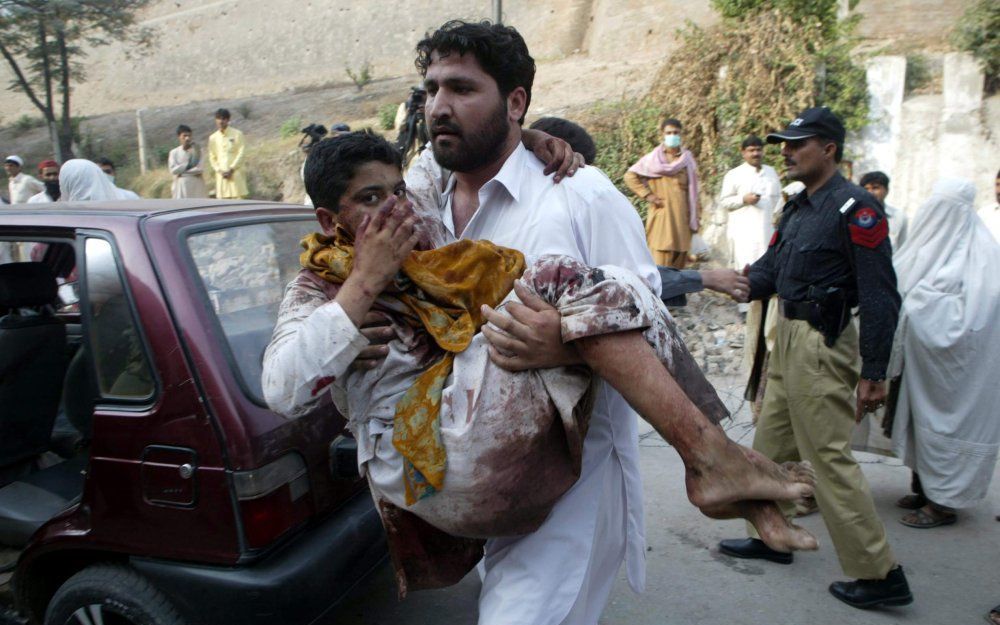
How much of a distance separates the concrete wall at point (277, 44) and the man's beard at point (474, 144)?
22133 mm

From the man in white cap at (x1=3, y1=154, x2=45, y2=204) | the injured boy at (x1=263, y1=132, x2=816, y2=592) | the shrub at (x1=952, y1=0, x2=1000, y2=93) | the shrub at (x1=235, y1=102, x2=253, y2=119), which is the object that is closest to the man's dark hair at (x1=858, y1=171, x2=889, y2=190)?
the injured boy at (x1=263, y1=132, x2=816, y2=592)

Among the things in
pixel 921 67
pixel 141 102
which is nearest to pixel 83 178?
pixel 921 67

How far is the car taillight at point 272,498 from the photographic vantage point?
6.66 ft

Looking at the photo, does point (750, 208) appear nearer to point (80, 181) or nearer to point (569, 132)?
point (569, 132)

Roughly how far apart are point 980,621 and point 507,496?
2520mm

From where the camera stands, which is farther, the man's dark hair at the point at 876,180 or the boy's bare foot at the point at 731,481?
the man's dark hair at the point at 876,180

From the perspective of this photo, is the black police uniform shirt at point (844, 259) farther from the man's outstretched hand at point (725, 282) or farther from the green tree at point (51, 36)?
the green tree at point (51, 36)

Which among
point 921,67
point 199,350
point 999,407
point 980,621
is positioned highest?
point 921,67

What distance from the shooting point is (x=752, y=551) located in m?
3.29

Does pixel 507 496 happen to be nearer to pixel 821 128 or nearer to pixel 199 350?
pixel 199 350

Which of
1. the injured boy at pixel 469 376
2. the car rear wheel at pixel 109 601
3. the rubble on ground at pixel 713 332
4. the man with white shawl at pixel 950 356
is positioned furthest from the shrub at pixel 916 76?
the car rear wheel at pixel 109 601

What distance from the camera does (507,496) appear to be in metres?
1.40

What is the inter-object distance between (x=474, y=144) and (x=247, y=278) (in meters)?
1.16

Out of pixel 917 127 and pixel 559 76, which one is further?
pixel 559 76
